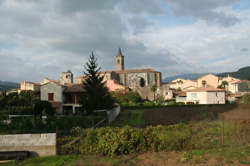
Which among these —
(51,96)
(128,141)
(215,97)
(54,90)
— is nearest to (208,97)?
(215,97)

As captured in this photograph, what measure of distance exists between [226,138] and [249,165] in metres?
4.37

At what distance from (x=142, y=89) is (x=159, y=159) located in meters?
55.6

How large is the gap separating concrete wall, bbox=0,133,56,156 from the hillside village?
60.3 feet

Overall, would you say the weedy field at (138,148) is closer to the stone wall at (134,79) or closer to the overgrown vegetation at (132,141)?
the overgrown vegetation at (132,141)

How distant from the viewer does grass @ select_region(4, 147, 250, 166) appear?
7996 mm

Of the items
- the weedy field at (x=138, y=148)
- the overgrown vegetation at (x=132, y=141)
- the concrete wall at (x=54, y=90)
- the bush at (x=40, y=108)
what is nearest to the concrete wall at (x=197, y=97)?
the concrete wall at (x=54, y=90)

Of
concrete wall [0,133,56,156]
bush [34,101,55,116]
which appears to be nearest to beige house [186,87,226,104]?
bush [34,101,55,116]

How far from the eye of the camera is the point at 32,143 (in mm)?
9773

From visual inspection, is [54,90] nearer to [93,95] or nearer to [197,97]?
[93,95]

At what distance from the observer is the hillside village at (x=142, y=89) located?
105ft

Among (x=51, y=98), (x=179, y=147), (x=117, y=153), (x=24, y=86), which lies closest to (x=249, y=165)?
(x=179, y=147)

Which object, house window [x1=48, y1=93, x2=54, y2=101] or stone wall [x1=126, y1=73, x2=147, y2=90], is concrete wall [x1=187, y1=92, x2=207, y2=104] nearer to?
house window [x1=48, y1=93, x2=54, y2=101]

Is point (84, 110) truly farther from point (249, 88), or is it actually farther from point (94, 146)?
point (249, 88)

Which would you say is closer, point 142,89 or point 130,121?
point 130,121
